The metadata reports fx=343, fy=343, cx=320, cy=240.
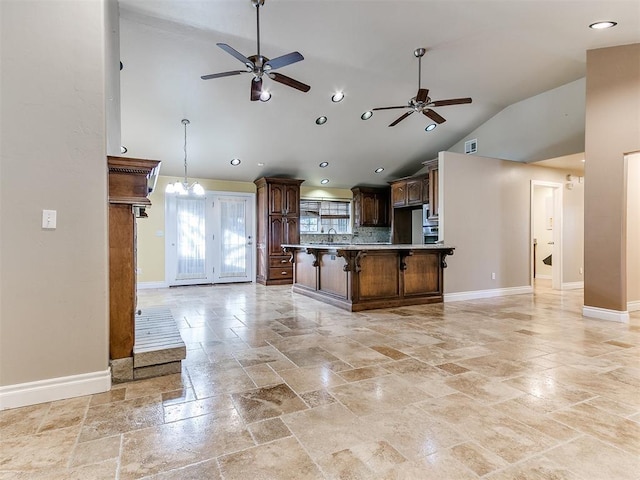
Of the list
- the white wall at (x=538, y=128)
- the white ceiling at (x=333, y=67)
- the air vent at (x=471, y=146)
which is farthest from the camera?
the air vent at (x=471, y=146)

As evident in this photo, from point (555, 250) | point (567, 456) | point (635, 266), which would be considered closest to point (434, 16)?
point (567, 456)

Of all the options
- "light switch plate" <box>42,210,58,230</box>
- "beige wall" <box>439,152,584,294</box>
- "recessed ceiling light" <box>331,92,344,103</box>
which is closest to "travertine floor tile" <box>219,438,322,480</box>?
"light switch plate" <box>42,210,58,230</box>

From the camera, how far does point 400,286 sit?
5.39 m

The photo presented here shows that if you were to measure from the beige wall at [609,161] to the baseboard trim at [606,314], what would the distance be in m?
0.05

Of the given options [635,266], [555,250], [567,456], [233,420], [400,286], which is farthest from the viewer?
[555,250]

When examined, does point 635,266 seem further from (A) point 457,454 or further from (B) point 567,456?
(A) point 457,454

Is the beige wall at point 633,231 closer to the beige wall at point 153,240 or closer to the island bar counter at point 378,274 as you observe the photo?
the island bar counter at point 378,274

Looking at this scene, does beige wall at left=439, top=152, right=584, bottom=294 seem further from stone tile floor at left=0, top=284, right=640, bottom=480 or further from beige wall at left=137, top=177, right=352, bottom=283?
beige wall at left=137, top=177, right=352, bottom=283

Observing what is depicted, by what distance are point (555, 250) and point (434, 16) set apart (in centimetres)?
547

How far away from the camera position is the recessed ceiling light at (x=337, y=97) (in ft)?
18.4

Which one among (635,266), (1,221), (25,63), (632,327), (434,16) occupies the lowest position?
(632,327)

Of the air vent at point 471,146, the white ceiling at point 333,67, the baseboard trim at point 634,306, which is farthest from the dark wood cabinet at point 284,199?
the baseboard trim at point 634,306

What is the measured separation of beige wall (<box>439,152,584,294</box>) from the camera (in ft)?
19.3

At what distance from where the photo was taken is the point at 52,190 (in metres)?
2.22
